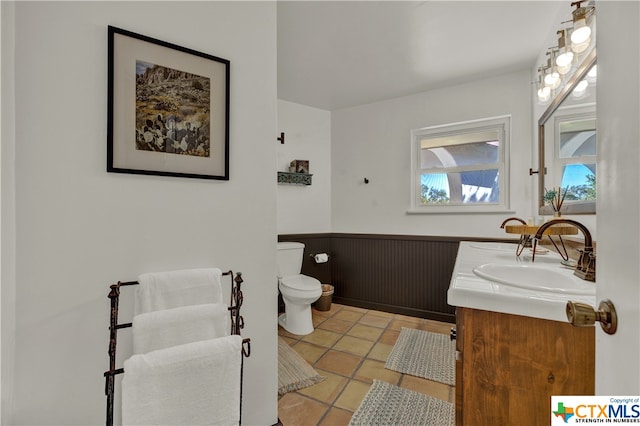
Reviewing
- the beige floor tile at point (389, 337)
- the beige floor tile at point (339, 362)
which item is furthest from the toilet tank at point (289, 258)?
the beige floor tile at point (389, 337)

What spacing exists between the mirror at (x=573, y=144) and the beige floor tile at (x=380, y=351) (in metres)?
1.49

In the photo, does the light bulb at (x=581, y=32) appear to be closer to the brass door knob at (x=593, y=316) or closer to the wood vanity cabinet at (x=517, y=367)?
the wood vanity cabinet at (x=517, y=367)

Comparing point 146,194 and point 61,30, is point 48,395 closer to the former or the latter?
point 146,194

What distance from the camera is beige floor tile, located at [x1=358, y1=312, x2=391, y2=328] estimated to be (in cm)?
276

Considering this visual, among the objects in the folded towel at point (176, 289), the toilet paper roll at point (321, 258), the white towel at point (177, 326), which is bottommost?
the toilet paper roll at point (321, 258)

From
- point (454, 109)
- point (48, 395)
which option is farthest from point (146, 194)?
point (454, 109)

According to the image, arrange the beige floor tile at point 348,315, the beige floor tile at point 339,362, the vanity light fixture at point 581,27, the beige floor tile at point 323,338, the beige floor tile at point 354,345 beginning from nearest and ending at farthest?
the vanity light fixture at point 581,27 < the beige floor tile at point 339,362 < the beige floor tile at point 354,345 < the beige floor tile at point 323,338 < the beige floor tile at point 348,315

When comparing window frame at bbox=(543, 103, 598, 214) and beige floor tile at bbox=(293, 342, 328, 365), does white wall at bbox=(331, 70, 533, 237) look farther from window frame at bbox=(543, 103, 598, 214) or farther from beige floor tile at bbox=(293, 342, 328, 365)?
beige floor tile at bbox=(293, 342, 328, 365)

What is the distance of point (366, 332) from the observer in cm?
257

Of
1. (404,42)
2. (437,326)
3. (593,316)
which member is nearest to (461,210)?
(437,326)

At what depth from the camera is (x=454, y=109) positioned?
2801 millimetres

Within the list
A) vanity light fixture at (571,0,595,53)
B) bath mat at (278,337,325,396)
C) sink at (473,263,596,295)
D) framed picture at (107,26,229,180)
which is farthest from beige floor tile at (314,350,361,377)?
vanity light fixture at (571,0,595,53)

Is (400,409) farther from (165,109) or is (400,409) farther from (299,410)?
(165,109)

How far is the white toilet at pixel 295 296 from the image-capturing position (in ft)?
8.07
